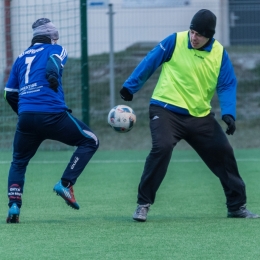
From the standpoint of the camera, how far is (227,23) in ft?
50.1

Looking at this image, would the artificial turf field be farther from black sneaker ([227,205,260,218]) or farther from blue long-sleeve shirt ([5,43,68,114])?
blue long-sleeve shirt ([5,43,68,114])

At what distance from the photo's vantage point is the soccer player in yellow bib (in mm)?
7230

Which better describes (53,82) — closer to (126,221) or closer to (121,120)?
(121,120)

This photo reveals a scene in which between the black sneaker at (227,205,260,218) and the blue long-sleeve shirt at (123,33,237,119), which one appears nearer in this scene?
the blue long-sleeve shirt at (123,33,237,119)

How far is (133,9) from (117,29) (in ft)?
1.77

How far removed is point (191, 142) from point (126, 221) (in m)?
0.91

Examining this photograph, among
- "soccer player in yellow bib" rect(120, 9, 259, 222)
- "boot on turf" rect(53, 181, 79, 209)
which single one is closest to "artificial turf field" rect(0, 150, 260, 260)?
"boot on turf" rect(53, 181, 79, 209)

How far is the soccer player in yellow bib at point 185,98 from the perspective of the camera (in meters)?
7.23

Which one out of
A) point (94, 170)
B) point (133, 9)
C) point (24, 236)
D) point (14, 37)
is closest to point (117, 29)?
point (133, 9)

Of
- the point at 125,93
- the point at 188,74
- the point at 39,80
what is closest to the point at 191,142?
the point at 188,74

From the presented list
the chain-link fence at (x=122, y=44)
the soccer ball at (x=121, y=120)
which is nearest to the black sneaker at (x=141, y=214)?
the soccer ball at (x=121, y=120)

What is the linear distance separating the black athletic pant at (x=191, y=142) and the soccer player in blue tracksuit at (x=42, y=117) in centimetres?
57

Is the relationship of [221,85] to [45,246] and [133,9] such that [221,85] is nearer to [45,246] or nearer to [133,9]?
[45,246]

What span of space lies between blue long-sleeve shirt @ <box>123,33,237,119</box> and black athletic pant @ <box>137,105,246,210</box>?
0.40 feet
